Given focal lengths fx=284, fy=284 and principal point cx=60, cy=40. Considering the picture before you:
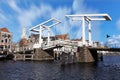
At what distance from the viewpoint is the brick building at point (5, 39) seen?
305 ft

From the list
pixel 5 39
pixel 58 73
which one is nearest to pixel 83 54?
pixel 58 73

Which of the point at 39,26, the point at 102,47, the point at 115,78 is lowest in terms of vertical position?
the point at 115,78

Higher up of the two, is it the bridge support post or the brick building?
the brick building

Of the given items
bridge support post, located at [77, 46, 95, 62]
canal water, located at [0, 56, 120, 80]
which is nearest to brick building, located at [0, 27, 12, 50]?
bridge support post, located at [77, 46, 95, 62]

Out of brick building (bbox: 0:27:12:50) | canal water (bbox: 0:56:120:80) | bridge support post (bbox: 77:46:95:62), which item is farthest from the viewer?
brick building (bbox: 0:27:12:50)

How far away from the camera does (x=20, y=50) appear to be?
7169 centimetres

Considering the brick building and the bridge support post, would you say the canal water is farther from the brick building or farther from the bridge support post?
the brick building

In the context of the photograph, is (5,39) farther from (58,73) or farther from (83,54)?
(58,73)

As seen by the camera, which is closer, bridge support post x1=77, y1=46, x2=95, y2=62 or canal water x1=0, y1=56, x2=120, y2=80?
canal water x1=0, y1=56, x2=120, y2=80

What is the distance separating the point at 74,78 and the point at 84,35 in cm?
2599

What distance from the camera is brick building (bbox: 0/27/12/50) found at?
305 ft

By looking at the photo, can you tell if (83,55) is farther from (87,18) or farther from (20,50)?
(20,50)

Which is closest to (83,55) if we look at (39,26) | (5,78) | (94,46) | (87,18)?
(94,46)

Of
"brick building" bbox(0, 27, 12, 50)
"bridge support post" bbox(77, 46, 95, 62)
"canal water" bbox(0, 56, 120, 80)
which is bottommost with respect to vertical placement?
"canal water" bbox(0, 56, 120, 80)
